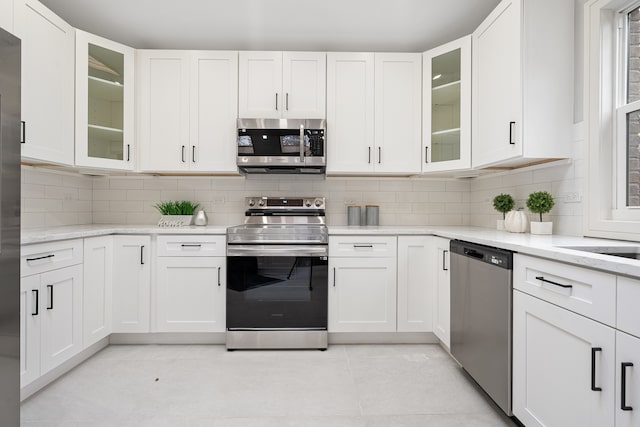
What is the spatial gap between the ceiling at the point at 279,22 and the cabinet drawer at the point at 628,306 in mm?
2150

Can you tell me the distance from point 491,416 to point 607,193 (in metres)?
1.31

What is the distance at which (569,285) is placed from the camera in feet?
4.33

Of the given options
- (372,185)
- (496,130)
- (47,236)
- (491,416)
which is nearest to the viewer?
(491,416)

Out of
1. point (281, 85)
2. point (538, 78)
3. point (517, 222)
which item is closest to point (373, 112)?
point (281, 85)

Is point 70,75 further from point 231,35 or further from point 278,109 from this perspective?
point 278,109

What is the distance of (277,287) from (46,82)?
2012 millimetres

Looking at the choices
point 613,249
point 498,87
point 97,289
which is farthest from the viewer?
point 97,289

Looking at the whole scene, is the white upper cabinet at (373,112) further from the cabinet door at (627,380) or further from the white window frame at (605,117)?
the cabinet door at (627,380)

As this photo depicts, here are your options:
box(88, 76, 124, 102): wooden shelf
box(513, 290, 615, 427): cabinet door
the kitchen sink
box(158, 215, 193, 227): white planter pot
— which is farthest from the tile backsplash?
box(513, 290, 615, 427): cabinet door

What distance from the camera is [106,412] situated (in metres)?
1.85

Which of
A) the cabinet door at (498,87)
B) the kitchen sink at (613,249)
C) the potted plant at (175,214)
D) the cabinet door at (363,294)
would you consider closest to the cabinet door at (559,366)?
the kitchen sink at (613,249)

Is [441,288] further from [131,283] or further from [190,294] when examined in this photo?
[131,283]

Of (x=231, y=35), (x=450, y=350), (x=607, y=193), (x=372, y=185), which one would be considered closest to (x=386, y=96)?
(x=372, y=185)

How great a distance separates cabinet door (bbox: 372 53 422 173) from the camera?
9.75 feet
